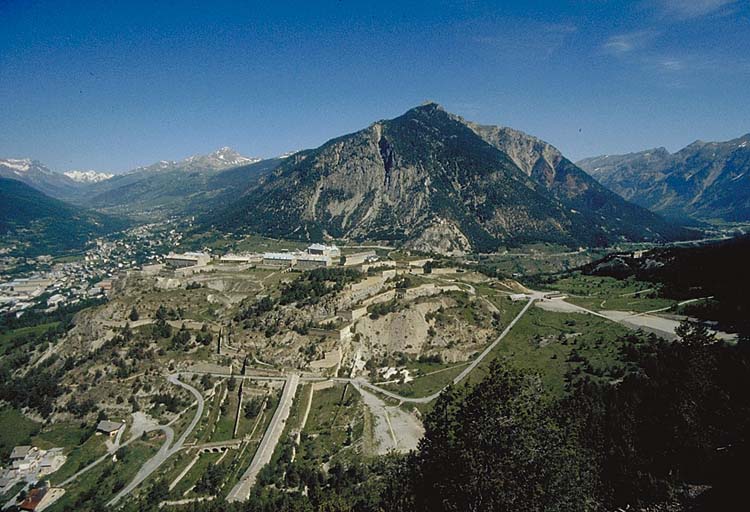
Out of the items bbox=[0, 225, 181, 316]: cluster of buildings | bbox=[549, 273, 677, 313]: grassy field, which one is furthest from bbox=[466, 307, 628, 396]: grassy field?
bbox=[0, 225, 181, 316]: cluster of buildings

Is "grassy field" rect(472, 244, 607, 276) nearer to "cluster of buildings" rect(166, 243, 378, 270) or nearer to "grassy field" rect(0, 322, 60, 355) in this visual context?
"cluster of buildings" rect(166, 243, 378, 270)

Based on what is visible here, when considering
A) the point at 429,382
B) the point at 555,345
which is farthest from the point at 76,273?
the point at 555,345

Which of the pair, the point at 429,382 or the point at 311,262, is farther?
the point at 311,262

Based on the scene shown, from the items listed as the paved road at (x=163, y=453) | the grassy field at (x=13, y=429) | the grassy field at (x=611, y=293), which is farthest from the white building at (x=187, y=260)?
the grassy field at (x=611, y=293)

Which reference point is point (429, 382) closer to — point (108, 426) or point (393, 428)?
point (393, 428)

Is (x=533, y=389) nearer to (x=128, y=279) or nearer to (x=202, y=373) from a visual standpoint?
(x=202, y=373)

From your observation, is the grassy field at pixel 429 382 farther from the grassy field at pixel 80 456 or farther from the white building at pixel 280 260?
the white building at pixel 280 260
